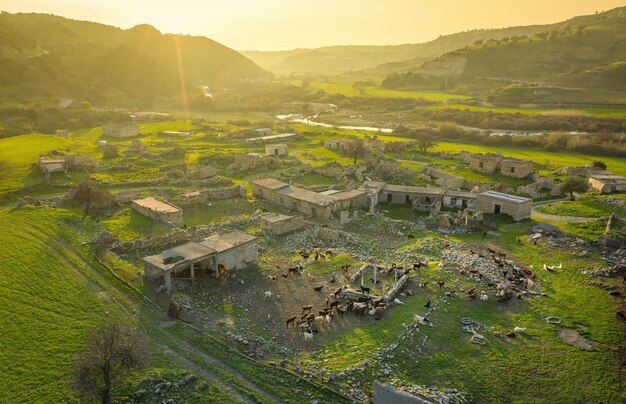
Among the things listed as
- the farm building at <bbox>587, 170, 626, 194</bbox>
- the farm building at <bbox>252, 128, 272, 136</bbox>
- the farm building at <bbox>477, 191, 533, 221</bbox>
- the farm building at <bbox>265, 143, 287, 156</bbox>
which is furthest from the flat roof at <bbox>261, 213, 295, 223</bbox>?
the farm building at <bbox>252, 128, 272, 136</bbox>

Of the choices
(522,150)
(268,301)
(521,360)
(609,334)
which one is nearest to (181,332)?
(268,301)

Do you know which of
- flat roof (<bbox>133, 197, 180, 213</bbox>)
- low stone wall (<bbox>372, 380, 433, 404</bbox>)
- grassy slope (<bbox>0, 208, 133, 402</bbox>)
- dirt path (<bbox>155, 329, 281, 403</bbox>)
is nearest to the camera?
low stone wall (<bbox>372, 380, 433, 404</bbox>)

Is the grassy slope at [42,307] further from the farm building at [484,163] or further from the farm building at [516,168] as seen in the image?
the farm building at [516,168]

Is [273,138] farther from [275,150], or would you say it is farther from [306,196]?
[306,196]

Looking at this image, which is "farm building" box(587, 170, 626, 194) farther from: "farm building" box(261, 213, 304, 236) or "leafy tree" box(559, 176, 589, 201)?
"farm building" box(261, 213, 304, 236)

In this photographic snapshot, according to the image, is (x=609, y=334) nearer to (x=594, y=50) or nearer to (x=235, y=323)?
(x=235, y=323)

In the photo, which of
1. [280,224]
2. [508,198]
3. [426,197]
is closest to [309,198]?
[280,224]
